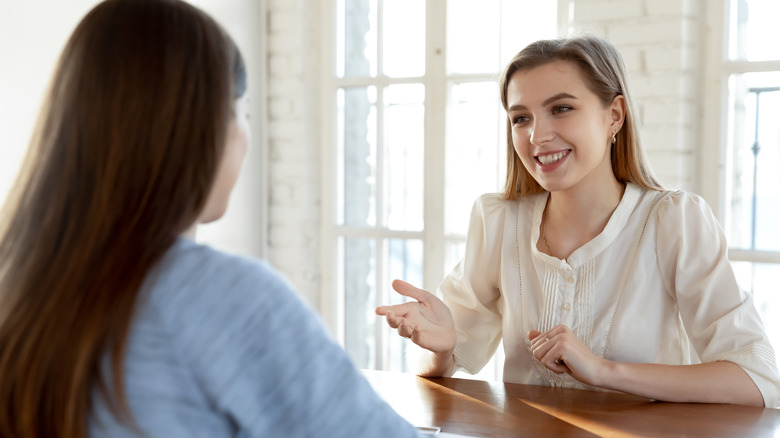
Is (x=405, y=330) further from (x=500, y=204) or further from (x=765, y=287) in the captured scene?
(x=765, y=287)

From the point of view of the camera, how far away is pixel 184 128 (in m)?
0.73

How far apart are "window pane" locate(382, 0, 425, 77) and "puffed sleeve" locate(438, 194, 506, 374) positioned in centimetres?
142

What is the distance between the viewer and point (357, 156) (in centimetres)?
346

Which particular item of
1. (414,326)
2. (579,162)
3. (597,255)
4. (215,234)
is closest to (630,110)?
(579,162)

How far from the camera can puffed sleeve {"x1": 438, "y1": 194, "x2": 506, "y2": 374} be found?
1909 mm

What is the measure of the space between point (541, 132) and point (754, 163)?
1.25 meters

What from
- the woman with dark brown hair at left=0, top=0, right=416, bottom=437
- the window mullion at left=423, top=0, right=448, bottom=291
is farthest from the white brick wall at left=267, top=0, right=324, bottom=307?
the woman with dark brown hair at left=0, top=0, right=416, bottom=437

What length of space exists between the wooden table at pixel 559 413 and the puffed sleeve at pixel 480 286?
0.36 m

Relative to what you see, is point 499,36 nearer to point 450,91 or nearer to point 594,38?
point 450,91

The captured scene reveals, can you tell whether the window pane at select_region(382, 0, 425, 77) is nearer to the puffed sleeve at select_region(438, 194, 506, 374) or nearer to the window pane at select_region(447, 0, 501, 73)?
the window pane at select_region(447, 0, 501, 73)

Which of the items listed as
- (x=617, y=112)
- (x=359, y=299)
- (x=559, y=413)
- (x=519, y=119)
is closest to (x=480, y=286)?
(x=519, y=119)

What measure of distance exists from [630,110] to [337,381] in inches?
52.0

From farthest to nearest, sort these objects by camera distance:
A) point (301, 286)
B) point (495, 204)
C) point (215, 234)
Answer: point (301, 286), point (215, 234), point (495, 204)

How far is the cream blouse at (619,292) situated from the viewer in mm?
1616
